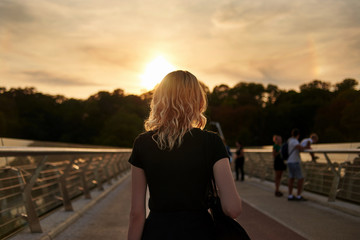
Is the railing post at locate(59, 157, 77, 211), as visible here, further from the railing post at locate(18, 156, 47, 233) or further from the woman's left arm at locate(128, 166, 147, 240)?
the woman's left arm at locate(128, 166, 147, 240)

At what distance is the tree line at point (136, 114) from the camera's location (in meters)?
90.9

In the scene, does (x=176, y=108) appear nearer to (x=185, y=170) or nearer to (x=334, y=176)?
(x=185, y=170)

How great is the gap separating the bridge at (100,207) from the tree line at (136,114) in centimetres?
5104

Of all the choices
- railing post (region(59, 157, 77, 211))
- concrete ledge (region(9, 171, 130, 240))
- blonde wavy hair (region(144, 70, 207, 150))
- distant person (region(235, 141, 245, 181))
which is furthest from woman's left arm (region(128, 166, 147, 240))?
distant person (region(235, 141, 245, 181))

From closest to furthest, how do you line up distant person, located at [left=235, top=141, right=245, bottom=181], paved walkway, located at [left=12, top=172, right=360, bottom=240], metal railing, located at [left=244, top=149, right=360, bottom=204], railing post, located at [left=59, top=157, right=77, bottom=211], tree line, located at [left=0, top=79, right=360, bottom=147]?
1. paved walkway, located at [left=12, top=172, right=360, bottom=240]
2. railing post, located at [left=59, top=157, right=77, bottom=211]
3. metal railing, located at [left=244, top=149, right=360, bottom=204]
4. distant person, located at [left=235, top=141, right=245, bottom=181]
5. tree line, located at [left=0, top=79, right=360, bottom=147]

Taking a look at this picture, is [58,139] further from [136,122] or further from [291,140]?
[291,140]

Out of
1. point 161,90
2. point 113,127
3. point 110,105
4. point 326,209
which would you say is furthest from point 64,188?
point 110,105

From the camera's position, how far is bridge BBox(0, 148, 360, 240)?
6.35 m

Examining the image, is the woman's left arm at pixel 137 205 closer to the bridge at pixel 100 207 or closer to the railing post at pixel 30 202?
the bridge at pixel 100 207

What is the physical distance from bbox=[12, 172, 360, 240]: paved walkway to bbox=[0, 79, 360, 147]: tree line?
5167 cm

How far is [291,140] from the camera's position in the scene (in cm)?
1223

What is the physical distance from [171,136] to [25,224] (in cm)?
486

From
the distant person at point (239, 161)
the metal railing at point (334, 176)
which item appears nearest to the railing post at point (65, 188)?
the metal railing at point (334, 176)

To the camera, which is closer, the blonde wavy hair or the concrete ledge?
the blonde wavy hair
